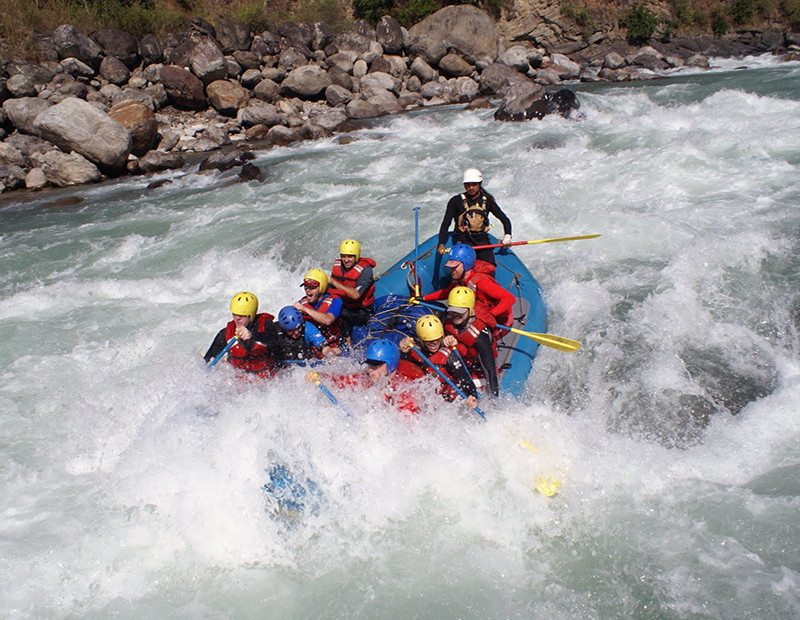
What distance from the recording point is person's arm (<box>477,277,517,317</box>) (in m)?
4.99

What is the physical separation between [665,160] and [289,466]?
7946 mm

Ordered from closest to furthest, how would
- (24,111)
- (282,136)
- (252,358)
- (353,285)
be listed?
(252,358), (353,285), (24,111), (282,136)

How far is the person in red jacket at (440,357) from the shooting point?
412 cm

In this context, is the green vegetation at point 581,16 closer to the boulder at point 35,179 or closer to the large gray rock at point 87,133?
the large gray rock at point 87,133

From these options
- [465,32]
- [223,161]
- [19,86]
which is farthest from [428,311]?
[465,32]

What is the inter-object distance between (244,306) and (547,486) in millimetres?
2508

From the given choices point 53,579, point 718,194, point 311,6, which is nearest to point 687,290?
point 718,194

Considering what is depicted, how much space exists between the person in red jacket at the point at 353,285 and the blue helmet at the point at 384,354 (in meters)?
1.29

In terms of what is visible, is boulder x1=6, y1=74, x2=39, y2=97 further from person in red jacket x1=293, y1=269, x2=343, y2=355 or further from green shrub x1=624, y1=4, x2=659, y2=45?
green shrub x1=624, y1=4, x2=659, y2=45

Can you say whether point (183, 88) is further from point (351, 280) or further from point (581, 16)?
point (581, 16)

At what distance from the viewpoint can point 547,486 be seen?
3.79 metres

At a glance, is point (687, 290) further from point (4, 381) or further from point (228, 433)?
point (4, 381)

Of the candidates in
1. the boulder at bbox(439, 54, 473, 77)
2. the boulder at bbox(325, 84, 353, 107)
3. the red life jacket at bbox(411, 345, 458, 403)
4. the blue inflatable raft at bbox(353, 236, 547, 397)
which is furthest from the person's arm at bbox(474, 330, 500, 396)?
the boulder at bbox(439, 54, 473, 77)

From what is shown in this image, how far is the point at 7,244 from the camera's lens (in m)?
8.94
